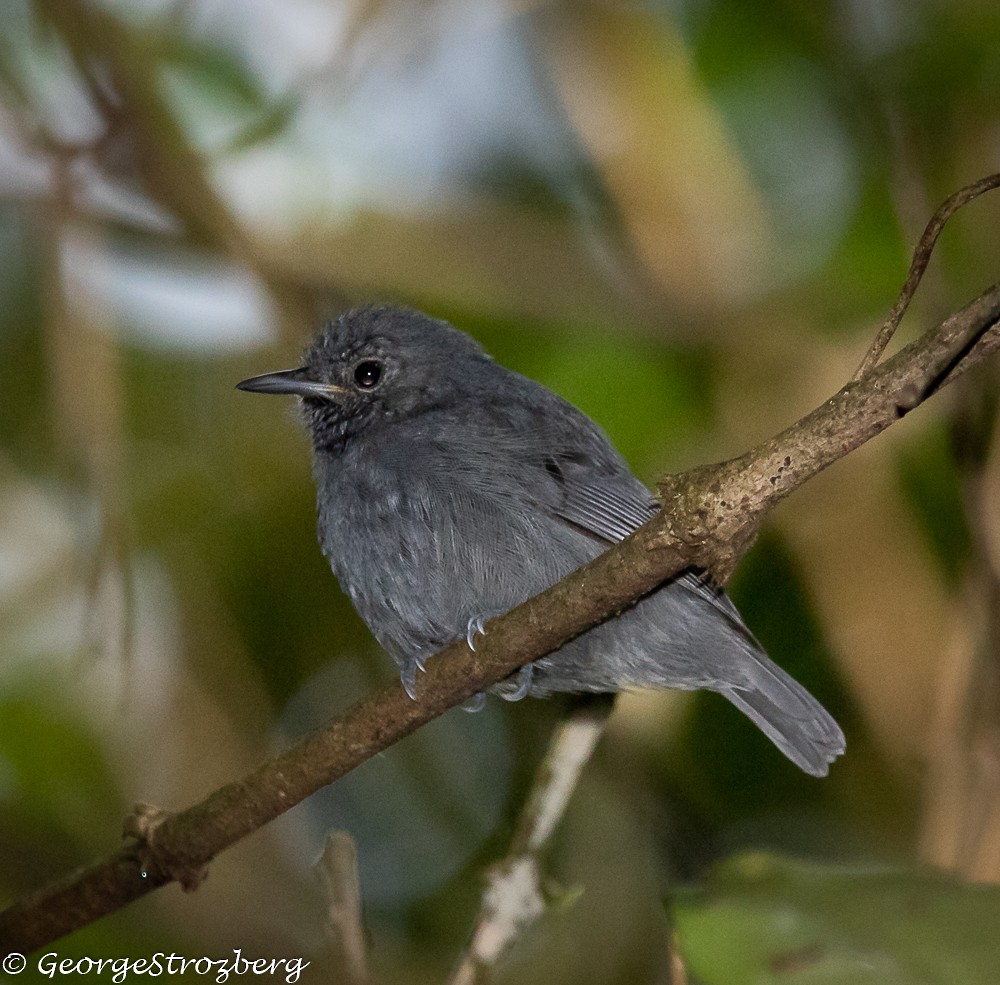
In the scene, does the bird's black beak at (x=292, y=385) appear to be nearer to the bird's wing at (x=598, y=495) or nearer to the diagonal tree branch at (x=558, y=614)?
the bird's wing at (x=598, y=495)

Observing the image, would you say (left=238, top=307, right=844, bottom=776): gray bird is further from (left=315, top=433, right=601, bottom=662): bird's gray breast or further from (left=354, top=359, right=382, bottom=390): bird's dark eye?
(left=354, top=359, right=382, bottom=390): bird's dark eye

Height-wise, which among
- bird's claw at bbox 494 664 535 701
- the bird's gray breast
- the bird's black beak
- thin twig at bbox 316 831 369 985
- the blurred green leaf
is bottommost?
the blurred green leaf

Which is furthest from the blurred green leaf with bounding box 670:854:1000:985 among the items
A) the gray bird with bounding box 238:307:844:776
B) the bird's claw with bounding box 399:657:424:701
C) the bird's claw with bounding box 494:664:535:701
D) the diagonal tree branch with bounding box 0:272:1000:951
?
the bird's claw with bounding box 494:664:535:701

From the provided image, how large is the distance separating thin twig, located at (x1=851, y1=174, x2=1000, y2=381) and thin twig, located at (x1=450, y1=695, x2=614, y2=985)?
1.69 meters

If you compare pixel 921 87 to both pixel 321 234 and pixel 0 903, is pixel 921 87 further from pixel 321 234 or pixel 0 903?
pixel 0 903

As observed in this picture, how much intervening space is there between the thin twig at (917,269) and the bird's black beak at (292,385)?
2562 millimetres

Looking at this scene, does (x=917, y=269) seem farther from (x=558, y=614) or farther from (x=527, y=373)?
(x=527, y=373)

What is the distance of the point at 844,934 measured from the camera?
8.44 feet

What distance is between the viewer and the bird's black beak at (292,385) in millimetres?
4676

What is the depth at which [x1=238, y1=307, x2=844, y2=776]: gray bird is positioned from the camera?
4035 mm

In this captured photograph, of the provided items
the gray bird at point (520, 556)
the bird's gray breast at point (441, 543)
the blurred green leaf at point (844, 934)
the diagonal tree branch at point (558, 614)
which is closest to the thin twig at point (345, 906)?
the diagonal tree branch at point (558, 614)

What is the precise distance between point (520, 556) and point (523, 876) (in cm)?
101

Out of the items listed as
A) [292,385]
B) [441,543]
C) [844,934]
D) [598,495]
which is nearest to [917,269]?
[844,934]

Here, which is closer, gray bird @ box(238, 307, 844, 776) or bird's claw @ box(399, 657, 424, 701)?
bird's claw @ box(399, 657, 424, 701)
